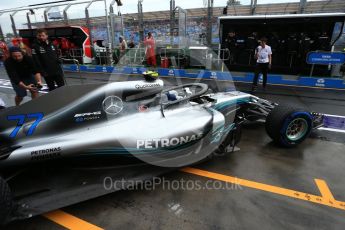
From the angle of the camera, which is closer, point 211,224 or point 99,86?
point 211,224

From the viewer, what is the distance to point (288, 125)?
11.7 feet

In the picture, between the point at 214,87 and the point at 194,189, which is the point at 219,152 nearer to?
the point at 194,189

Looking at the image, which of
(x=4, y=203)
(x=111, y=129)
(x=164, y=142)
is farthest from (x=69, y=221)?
(x=164, y=142)

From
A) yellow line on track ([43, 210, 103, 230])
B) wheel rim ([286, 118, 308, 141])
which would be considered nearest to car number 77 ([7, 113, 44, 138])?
yellow line on track ([43, 210, 103, 230])

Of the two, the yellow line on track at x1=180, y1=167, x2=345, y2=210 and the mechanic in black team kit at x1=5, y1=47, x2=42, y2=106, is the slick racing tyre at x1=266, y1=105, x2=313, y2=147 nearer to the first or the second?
the yellow line on track at x1=180, y1=167, x2=345, y2=210

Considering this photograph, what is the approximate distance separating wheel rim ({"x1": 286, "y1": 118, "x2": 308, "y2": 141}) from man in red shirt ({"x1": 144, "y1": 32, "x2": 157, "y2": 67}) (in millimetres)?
9187

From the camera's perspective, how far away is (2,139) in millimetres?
2314

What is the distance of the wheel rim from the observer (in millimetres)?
3703

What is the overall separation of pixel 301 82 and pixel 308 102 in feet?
8.40

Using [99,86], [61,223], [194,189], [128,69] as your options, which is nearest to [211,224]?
[194,189]

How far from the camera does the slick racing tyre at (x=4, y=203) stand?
1.91 metres

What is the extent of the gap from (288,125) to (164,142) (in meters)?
1.97

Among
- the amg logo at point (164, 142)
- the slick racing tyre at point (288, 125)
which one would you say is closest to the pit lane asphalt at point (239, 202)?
the slick racing tyre at point (288, 125)

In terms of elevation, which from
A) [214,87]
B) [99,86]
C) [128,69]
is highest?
[99,86]
